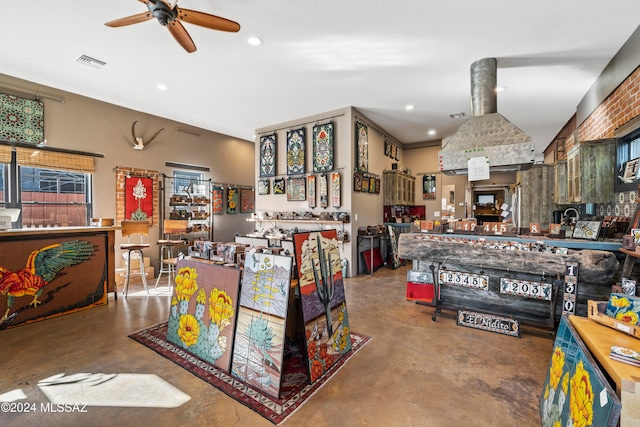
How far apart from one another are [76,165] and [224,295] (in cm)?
460

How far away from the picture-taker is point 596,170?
3420 millimetres

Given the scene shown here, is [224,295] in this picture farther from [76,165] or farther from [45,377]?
[76,165]

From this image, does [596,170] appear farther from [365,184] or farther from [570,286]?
[365,184]

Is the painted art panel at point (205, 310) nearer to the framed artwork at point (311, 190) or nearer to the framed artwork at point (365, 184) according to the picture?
the framed artwork at point (311, 190)

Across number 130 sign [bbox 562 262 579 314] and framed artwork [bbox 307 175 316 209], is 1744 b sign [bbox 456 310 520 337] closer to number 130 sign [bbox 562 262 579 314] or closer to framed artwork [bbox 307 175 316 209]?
number 130 sign [bbox 562 262 579 314]

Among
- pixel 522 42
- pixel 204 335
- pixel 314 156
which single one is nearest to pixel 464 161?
pixel 522 42

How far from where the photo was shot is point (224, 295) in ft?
7.92

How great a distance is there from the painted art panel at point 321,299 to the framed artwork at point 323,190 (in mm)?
3099

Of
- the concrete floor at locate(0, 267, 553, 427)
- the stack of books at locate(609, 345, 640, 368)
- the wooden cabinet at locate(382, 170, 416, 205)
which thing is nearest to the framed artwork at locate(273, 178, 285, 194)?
the wooden cabinet at locate(382, 170, 416, 205)

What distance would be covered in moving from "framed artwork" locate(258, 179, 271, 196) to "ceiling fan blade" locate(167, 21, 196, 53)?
12.5 feet

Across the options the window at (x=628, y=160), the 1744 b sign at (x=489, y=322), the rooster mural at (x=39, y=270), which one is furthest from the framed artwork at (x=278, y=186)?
the window at (x=628, y=160)

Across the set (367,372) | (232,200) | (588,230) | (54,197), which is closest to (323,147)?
(232,200)

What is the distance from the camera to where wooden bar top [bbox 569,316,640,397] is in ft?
3.45

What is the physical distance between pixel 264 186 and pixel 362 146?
8.22ft
